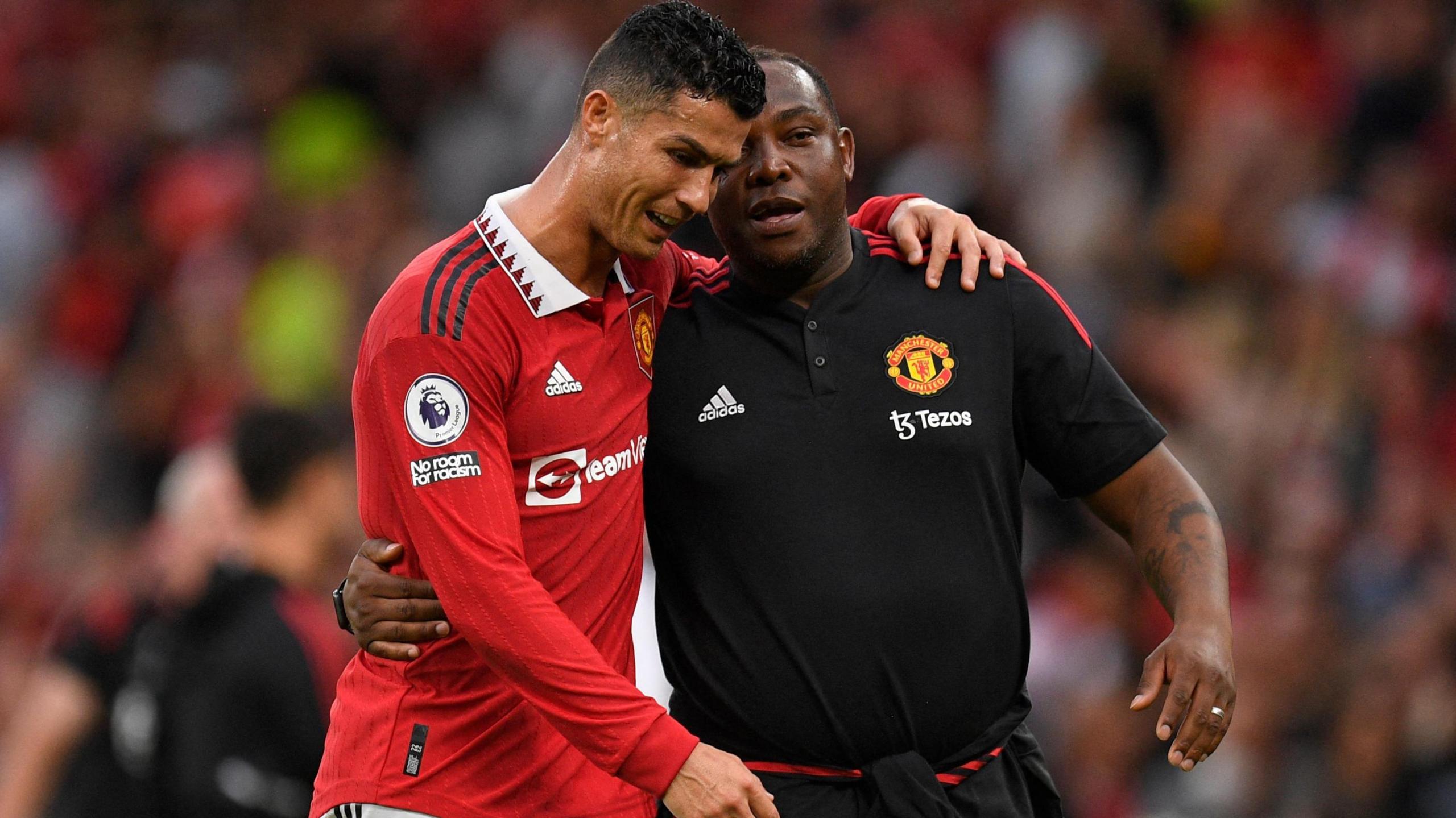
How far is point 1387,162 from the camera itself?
29.0ft

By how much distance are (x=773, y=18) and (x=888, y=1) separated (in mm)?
710

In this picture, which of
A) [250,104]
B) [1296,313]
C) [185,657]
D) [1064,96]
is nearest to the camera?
[185,657]

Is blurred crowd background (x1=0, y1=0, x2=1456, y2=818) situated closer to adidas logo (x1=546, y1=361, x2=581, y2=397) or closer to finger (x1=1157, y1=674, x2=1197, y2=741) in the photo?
adidas logo (x1=546, y1=361, x2=581, y2=397)

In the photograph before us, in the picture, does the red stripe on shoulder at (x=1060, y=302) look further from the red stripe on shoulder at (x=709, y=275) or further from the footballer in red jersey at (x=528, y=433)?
the footballer in red jersey at (x=528, y=433)

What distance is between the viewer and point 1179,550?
405 cm

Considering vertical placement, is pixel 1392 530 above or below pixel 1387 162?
below

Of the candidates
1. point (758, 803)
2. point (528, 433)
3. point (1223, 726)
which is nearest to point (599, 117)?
point (528, 433)

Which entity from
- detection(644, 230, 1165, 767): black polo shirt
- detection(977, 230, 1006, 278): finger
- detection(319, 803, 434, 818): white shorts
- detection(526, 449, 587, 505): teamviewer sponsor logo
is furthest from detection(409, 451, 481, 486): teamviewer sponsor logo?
detection(977, 230, 1006, 278): finger

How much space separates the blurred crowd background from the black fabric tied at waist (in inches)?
106

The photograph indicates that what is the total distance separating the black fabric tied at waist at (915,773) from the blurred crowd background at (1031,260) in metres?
2.69

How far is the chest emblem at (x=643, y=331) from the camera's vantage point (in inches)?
161

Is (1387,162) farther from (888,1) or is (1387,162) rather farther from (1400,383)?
(888,1)

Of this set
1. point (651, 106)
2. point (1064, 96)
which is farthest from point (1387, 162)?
point (651, 106)

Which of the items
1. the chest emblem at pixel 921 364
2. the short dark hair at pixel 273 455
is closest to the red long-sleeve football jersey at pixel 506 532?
the chest emblem at pixel 921 364
